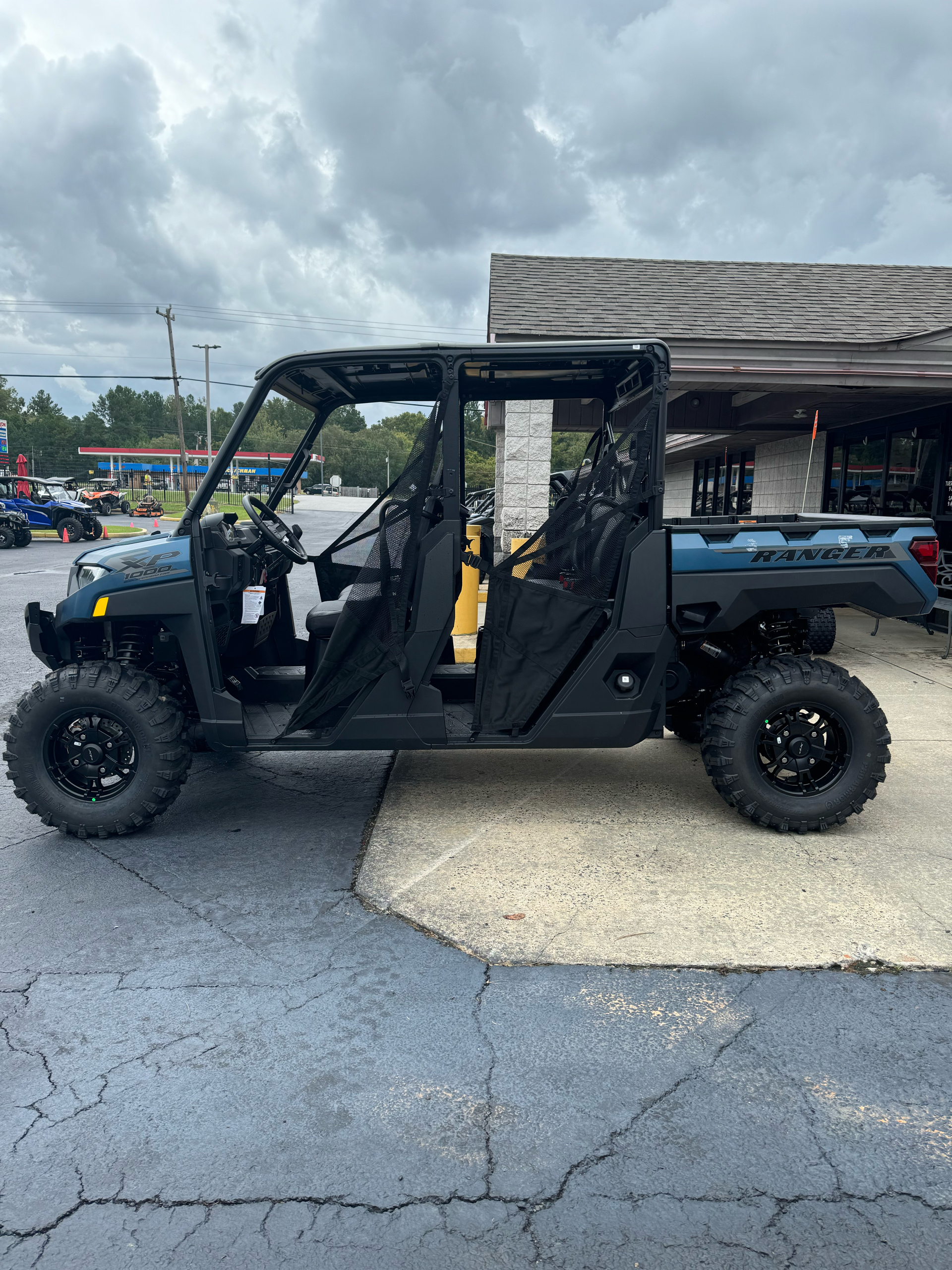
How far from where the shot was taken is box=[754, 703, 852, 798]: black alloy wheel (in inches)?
166

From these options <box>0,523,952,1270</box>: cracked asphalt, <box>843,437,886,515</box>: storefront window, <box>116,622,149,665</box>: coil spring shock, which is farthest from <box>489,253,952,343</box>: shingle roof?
<box>0,523,952,1270</box>: cracked asphalt

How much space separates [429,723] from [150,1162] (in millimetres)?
2193

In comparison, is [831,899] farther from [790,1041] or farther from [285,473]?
[285,473]

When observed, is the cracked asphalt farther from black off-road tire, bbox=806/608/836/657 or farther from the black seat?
black off-road tire, bbox=806/608/836/657

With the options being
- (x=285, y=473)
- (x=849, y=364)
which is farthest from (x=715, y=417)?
(x=285, y=473)

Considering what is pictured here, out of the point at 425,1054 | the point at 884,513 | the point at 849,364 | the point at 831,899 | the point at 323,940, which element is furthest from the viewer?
the point at 884,513

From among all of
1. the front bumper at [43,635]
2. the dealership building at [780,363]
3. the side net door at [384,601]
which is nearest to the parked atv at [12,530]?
the dealership building at [780,363]

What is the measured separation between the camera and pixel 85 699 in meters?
4.03

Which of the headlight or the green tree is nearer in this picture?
the headlight

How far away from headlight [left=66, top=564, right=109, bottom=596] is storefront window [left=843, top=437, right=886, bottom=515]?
A: 11640 millimetres

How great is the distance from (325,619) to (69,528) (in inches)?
1079

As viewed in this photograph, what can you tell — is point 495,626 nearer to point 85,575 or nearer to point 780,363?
point 85,575

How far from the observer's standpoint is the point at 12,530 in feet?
82.4

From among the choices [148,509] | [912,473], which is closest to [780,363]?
[912,473]
